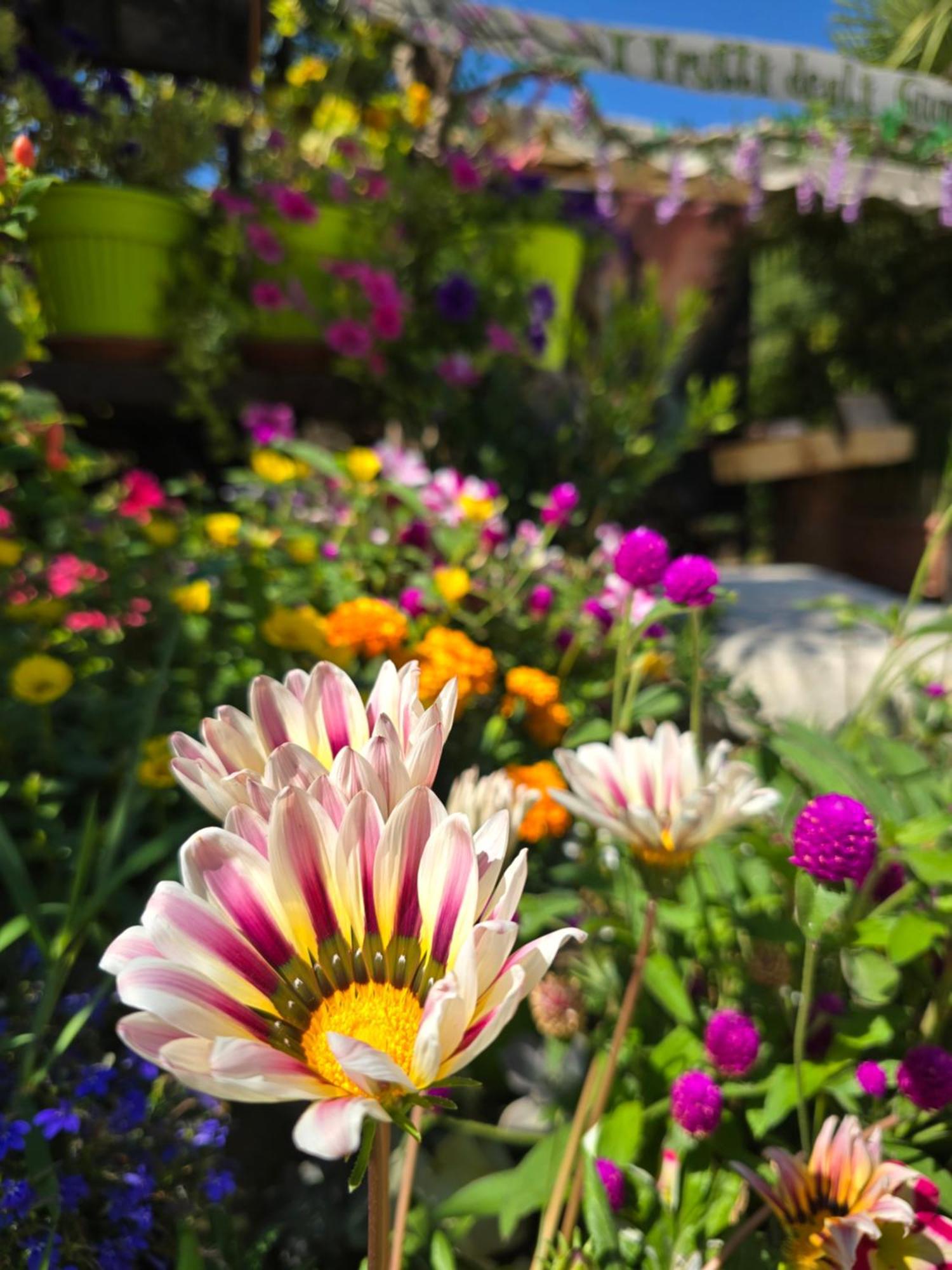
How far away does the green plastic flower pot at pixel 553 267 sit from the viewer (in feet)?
9.52

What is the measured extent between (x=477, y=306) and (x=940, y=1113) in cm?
236

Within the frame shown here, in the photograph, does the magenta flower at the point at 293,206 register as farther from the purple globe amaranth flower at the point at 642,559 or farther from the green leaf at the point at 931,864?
the green leaf at the point at 931,864

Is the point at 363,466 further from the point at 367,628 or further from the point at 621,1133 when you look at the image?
the point at 621,1133

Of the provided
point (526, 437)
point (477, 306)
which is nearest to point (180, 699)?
point (526, 437)

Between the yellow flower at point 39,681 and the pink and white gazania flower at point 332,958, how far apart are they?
85 cm

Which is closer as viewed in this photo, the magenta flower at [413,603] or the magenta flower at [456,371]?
the magenta flower at [413,603]

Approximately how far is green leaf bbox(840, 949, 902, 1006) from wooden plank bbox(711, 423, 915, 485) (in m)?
4.49

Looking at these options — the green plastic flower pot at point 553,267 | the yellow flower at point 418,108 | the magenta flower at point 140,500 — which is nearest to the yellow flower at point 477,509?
the magenta flower at point 140,500

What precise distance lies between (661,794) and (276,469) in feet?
4.64

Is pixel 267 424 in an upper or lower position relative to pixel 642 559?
lower

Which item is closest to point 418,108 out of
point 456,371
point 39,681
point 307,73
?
point 307,73

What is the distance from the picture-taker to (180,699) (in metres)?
1.52

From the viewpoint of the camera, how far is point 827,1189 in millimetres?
690

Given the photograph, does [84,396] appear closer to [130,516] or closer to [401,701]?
[130,516]
